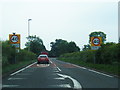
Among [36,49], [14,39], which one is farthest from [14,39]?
[36,49]

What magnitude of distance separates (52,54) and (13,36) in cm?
13671

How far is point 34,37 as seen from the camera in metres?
117

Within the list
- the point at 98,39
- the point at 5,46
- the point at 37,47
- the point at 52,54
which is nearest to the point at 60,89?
the point at 5,46

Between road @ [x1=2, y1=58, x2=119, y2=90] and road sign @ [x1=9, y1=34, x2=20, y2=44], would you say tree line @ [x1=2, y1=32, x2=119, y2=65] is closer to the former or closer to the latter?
road sign @ [x1=9, y1=34, x2=20, y2=44]

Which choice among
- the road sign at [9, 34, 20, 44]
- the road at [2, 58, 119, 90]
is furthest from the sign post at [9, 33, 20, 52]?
the road at [2, 58, 119, 90]

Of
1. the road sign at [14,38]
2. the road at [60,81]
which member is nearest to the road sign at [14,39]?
the road sign at [14,38]

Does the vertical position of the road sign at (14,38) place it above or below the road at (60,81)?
above

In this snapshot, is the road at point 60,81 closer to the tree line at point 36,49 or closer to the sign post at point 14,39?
the tree line at point 36,49

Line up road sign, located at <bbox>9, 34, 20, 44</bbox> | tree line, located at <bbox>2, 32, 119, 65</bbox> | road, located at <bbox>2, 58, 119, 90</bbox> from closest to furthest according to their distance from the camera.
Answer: road, located at <bbox>2, 58, 119, 90</bbox> → tree line, located at <bbox>2, 32, 119, 65</bbox> → road sign, located at <bbox>9, 34, 20, 44</bbox>

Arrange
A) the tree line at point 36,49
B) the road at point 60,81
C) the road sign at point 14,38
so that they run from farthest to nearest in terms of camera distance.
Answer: the road sign at point 14,38, the tree line at point 36,49, the road at point 60,81

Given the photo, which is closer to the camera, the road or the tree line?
the road

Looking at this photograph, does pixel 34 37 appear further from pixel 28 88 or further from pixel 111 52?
pixel 28 88

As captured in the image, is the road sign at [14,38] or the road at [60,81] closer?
the road at [60,81]

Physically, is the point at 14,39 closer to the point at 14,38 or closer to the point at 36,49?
the point at 14,38
